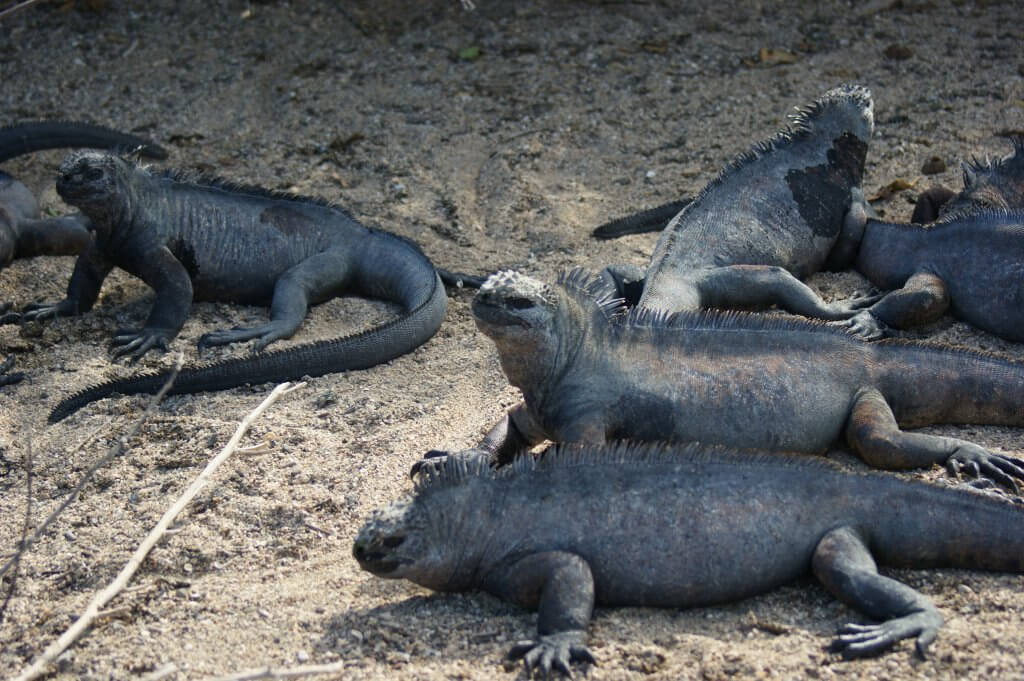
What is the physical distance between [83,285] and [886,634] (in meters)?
4.08

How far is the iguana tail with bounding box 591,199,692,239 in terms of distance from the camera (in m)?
5.87

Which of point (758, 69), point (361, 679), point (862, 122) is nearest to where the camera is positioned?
point (361, 679)

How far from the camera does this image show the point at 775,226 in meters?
5.38

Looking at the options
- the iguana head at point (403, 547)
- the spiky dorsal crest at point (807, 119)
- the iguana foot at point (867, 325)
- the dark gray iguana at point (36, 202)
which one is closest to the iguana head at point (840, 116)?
the spiky dorsal crest at point (807, 119)

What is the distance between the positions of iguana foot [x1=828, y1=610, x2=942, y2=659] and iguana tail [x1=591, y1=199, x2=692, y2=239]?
3121 mm

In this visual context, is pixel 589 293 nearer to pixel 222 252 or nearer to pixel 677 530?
pixel 677 530

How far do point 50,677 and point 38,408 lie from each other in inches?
74.3

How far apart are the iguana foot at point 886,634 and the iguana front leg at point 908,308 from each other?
1979 millimetres

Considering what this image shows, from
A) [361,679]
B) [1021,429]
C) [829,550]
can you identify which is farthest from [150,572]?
[1021,429]

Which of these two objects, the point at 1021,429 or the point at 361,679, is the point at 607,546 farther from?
the point at 1021,429

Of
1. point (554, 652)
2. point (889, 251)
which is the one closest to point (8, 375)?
point (554, 652)

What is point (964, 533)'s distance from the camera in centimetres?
322

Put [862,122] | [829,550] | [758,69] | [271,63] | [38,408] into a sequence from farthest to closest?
[271,63]
[758,69]
[862,122]
[38,408]
[829,550]

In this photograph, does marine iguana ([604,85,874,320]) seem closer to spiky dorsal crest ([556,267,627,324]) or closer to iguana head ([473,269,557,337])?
spiky dorsal crest ([556,267,627,324])
